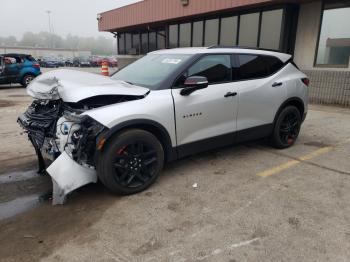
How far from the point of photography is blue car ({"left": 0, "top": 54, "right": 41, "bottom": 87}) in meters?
13.9

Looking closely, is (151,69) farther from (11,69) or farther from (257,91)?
(11,69)

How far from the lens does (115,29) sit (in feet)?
71.5

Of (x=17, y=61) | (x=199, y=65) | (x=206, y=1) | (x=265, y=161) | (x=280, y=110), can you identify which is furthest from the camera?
(x=17, y=61)

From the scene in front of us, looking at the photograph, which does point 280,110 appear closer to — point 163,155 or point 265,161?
point 265,161

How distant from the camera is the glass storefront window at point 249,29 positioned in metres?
11.5

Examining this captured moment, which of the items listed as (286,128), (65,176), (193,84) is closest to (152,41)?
(286,128)

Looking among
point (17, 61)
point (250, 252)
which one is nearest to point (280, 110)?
point (250, 252)

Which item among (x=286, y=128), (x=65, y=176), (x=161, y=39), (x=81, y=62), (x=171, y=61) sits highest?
(x=161, y=39)

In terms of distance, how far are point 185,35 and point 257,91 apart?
11.7 metres

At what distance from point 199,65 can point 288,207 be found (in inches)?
81.2

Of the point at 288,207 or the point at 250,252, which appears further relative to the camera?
the point at 288,207

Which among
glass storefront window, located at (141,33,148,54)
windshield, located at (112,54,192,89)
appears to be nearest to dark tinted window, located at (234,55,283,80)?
windshield, located at (112,54,192,89)

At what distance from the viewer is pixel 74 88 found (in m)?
3.36

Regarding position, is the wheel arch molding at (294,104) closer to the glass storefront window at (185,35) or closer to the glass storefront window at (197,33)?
the glass storefront window at (197,33)
